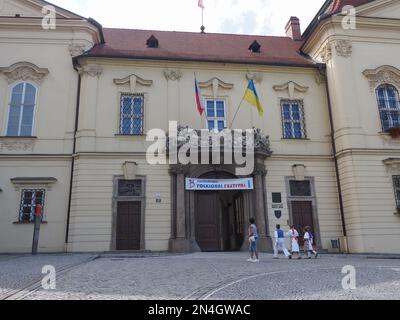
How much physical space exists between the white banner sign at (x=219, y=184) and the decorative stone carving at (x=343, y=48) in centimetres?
768

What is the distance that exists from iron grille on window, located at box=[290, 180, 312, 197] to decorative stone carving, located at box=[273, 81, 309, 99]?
4339 millimetres

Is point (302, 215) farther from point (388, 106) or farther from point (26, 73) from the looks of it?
point (26, 73)

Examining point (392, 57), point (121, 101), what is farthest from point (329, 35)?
point (121, 101)

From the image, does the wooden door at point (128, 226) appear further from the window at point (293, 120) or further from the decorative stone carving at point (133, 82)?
the window at point (293, 120)

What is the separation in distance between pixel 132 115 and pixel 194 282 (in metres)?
11.5

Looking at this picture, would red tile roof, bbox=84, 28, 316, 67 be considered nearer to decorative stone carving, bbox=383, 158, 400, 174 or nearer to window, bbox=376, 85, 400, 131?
window, bbox=376, 85, 400, 131

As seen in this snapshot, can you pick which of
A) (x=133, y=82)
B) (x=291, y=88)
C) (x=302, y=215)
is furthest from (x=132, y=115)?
(x=302, y=215)

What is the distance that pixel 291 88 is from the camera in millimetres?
19297

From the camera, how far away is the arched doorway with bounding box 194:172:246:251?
1744 centimetres

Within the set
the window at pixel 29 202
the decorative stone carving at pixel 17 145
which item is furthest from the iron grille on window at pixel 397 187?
the decorative stone carving at pixel 17 145

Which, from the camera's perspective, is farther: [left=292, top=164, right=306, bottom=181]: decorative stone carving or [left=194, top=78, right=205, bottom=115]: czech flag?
[left=292, top=164, right=306, bottom=181]: decorative stone carving

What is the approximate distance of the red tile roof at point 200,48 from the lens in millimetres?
19000

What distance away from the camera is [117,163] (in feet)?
56.5

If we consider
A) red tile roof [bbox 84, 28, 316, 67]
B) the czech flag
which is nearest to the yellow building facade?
red tile roof [bbox 84, 28, 316, 67]
